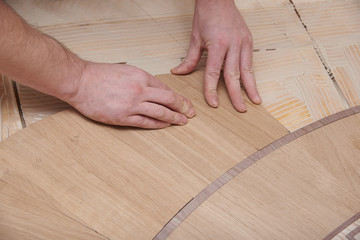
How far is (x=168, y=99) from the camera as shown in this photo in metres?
1.01

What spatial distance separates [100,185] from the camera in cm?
91

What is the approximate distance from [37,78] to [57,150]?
17 cm

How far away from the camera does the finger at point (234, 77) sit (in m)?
1.10

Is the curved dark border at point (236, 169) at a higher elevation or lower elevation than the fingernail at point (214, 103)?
lower

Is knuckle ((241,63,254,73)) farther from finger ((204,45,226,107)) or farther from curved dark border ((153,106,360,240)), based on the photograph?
curved dark border ((153,106,360,240))

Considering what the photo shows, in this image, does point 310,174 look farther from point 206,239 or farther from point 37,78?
point 37,78

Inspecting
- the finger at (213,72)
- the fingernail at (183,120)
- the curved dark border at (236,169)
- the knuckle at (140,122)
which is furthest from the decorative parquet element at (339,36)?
the knuckle at (140,122)

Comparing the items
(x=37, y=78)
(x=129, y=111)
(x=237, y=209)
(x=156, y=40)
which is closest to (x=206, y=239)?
(x=237, y=209)

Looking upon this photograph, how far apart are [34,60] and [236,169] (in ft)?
1.74

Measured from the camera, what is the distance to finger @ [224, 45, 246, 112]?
3.62 ft

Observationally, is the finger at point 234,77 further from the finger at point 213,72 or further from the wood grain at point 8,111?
the wood grain at point 8,111

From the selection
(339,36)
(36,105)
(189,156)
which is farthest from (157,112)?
(339,36)

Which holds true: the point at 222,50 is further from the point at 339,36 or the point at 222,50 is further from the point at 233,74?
the point at 339,36

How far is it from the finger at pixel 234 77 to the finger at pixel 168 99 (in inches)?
5.5
